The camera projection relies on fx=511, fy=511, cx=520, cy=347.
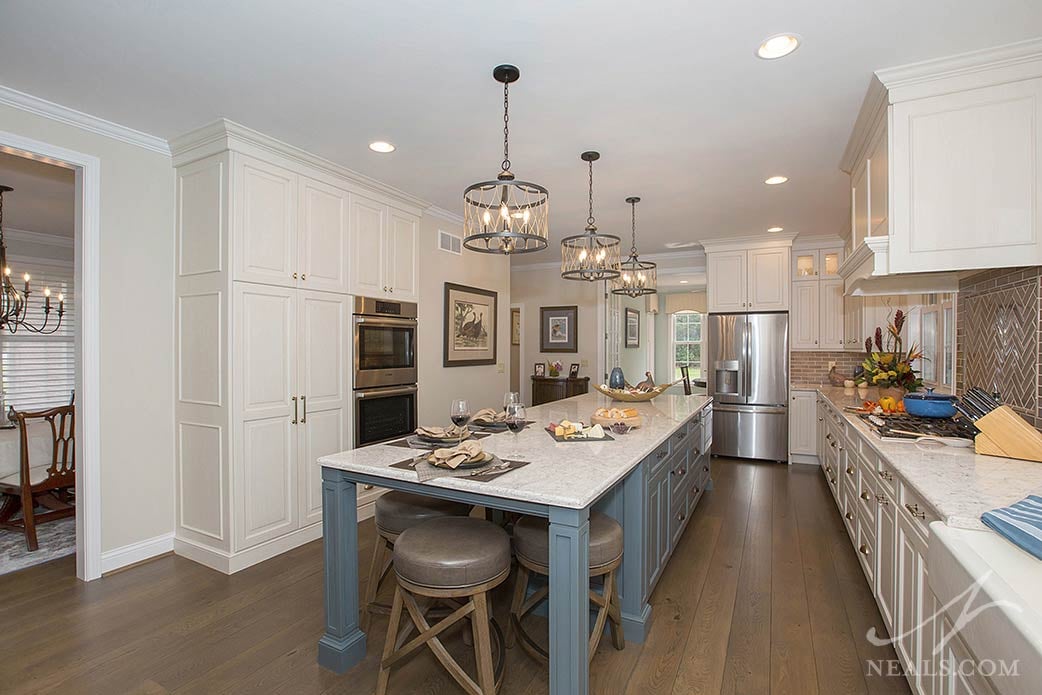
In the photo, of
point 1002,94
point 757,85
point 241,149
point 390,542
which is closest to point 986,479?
point 1002,94

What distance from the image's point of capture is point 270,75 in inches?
93.5

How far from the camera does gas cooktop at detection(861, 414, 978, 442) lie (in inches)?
93.4

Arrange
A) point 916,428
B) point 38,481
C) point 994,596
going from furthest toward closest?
point 38,481
point 916,428
point 994,596

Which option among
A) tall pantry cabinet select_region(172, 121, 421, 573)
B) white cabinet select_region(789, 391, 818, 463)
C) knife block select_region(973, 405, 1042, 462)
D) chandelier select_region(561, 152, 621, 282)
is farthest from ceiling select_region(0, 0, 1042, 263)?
white cabinet select_region(789, 391, 818, 463)

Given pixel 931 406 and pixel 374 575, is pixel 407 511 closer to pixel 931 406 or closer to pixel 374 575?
pixel 374 575

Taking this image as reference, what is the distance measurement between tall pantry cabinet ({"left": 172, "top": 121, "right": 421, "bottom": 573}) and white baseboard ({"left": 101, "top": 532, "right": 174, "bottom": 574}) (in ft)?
0.21

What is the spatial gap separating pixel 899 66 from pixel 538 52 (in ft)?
5.29

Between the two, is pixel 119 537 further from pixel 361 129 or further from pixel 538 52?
pixel 538 52

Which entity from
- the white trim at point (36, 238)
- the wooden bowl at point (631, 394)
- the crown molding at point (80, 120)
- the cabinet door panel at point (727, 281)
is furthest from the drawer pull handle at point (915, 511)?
the white trim at point (36, 238)

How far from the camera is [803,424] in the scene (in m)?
5.78

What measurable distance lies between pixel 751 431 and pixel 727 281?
177cm

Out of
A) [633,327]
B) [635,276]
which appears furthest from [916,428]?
[633,327]

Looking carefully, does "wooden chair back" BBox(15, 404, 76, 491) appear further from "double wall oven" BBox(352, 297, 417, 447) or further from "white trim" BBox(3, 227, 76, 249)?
"white trim" BBox(3, 227, 76, 249)

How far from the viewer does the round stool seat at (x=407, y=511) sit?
222 cm
